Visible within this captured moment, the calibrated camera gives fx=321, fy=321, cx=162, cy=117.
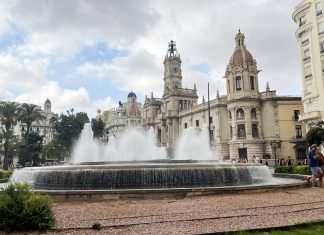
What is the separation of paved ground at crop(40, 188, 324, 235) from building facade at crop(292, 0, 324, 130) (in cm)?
3161

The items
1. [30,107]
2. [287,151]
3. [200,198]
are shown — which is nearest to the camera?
[200,198]

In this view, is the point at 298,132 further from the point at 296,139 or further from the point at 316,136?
the point at 316,136

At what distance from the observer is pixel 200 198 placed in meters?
12.0

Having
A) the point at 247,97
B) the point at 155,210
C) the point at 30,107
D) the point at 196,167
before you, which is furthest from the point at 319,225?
the point at 30,107

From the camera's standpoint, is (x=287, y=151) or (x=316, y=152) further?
(x=287, y=151)

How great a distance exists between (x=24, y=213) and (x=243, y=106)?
4842cm

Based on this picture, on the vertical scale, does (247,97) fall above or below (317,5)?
below

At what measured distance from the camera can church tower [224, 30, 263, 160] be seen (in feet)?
169

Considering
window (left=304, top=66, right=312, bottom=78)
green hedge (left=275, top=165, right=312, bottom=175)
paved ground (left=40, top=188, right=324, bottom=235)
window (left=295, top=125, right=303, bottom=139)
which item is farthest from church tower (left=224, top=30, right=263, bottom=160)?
paved ground (left=40, top=188, right=324, bottom=235)

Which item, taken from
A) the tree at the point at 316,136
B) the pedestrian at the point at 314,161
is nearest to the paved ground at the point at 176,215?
the pedestrian at the point at 314,161

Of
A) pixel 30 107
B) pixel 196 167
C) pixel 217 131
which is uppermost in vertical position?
pixel 30 107

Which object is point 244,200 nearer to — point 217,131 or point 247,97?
point 247,97

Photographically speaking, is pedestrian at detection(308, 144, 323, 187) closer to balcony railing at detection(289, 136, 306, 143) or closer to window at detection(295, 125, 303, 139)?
balcony railing at detection(289, 136, 306, 143)

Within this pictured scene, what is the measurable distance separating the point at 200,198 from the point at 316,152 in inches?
249
